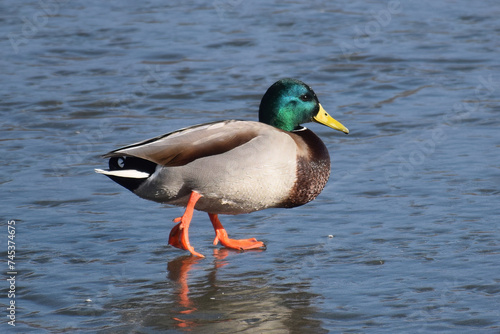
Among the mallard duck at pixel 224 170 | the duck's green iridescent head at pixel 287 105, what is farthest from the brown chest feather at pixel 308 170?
the duck's green iridescent head at pixel 287 105

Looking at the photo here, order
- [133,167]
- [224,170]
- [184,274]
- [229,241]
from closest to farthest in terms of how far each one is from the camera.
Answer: [184,274], [224,170], [133,167], [229,241]

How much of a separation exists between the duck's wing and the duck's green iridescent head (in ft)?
0.97

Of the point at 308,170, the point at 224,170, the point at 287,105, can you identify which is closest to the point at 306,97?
the point at 287,105

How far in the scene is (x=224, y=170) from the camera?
17.7ft

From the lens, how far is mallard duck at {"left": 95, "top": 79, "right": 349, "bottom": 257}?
5.41 metres

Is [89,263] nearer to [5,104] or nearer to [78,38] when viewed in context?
[5,104]

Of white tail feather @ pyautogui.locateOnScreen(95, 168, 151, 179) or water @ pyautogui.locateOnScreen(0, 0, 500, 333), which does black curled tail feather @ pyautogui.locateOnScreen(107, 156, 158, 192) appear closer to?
white tail feather @ pyautogui.locateOnScreen(95, 168, 151, 179)

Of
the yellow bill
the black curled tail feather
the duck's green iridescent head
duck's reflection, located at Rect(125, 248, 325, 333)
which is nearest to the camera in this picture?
duck's reflection, located at Rect(125, 248, 325, 333)

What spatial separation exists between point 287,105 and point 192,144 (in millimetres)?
717

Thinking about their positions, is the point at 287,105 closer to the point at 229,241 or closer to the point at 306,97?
the point at 306,97

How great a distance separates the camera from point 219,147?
17.9ft

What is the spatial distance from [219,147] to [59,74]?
16.5 feet

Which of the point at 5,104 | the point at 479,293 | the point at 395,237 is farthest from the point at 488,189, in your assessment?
the point at 5,104

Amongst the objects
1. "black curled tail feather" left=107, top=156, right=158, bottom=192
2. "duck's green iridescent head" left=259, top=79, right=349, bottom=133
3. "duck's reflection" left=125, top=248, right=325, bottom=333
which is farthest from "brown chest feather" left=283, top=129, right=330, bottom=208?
"black curled tail feather" left=107, top=156, right=158, bottom=192
